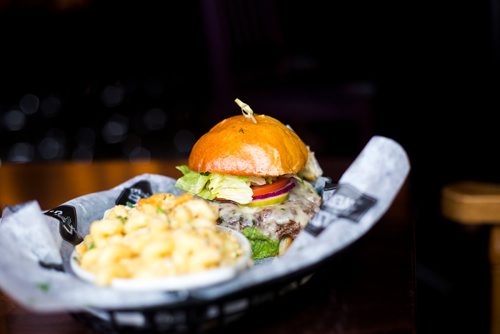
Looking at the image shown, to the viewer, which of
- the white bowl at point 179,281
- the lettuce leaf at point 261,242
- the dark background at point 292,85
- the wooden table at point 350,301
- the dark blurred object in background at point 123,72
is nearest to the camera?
the white bowl at point 179,281

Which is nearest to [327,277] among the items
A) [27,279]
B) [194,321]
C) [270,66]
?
[194,321]

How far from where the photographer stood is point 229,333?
1.06 meters

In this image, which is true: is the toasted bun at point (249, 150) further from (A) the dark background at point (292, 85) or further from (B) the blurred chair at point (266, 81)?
(B) the blurred chair at point (266, 81)

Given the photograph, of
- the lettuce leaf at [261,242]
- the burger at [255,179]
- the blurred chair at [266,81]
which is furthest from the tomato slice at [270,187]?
the blurred chair at [266,81]

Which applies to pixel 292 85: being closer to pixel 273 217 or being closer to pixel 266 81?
pixel 266 81

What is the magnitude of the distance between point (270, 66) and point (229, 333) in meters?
2.97

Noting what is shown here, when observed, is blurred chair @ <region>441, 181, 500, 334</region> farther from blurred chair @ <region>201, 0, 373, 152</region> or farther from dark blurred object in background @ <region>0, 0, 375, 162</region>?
dark blurred object in background @ <region>0, 0, 375, 162</region>

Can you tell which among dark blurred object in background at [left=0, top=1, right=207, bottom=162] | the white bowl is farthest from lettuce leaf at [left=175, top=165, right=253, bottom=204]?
dark blurred object in background at [left=0, top=1, right=207, bottom=162]

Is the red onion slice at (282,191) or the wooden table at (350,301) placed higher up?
the red onion slice at (282,191)

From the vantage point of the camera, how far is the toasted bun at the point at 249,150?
1529mm

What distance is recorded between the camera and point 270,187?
1608 millimetres

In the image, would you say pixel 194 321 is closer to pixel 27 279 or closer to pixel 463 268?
pixel 27 279

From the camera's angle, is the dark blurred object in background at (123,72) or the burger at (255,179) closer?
the burger at (255,179)

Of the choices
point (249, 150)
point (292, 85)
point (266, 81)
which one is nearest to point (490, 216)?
point (249, 150)
